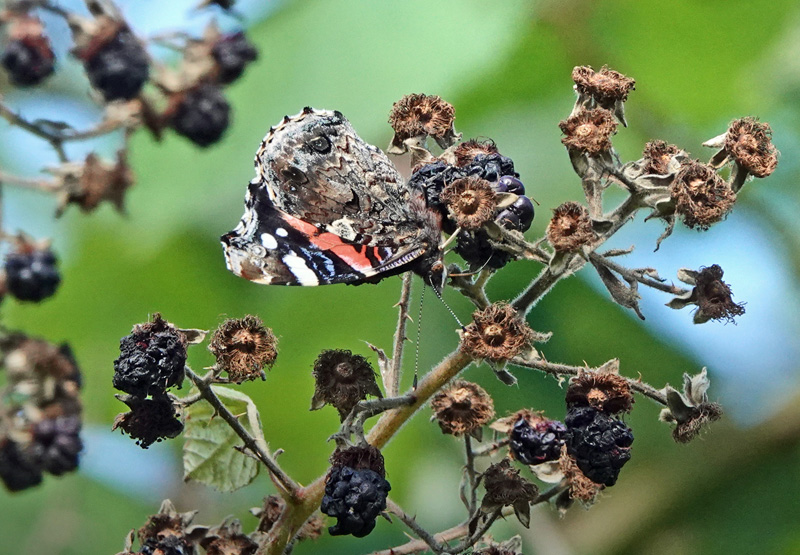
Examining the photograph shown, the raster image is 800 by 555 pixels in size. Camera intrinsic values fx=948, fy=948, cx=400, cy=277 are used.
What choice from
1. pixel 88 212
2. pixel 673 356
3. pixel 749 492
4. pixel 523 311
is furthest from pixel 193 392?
pixel 749 492

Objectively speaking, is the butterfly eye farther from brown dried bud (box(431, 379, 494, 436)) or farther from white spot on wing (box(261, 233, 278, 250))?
brown dried bud (box(431, 379, 494, 436))

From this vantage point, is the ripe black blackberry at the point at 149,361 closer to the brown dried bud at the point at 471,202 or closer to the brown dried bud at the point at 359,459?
the brown dried bud at the point at 359,459

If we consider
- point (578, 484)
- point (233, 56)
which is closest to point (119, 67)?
point (233, 56)

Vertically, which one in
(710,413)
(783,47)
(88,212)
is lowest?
(88,212)

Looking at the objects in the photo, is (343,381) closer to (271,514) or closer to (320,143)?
(271,514)

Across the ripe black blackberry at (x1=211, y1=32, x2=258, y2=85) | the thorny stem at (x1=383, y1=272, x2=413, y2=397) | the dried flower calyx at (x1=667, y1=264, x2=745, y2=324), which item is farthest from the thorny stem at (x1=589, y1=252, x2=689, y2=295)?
the ripe black blackberry at (x1=211, y1=32, x2=258, y2=85)

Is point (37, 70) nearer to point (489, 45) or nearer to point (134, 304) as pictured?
point (134, 304)

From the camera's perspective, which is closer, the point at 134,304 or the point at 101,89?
the point at 101,89
